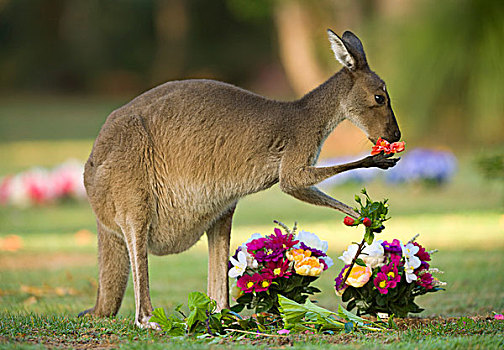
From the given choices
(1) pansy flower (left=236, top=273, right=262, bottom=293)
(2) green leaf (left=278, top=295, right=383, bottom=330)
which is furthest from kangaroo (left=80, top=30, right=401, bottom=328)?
(2) green leaf (left=278, top=295, right=383, bottom=330)

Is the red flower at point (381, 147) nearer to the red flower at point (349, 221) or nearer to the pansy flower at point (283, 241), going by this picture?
the red flower at point (349, 221)

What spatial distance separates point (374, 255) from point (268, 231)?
402 centimetres

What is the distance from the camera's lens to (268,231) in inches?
323

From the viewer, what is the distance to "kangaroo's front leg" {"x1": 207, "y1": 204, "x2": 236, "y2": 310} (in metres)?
4.63

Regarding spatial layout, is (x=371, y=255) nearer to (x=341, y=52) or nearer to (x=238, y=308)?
(x=238, y=308)

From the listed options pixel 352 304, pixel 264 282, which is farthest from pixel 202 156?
pixel 352 304

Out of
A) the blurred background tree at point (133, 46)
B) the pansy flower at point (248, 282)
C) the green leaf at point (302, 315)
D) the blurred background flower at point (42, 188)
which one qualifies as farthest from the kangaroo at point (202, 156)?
the blurred background tree at point (133, 46)

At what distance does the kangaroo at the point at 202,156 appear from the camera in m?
4.37

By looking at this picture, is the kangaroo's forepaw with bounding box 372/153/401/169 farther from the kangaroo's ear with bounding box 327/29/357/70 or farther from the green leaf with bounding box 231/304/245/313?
the green leaf with bounding box 231/304/245/313

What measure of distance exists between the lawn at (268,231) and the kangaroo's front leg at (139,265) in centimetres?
12

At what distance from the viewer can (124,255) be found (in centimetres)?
465

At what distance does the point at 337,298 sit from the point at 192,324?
1939 millimetres

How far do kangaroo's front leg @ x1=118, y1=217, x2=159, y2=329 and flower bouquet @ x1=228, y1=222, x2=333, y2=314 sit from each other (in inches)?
18.2

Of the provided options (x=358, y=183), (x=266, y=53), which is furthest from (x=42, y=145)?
(x=266, y=53)
